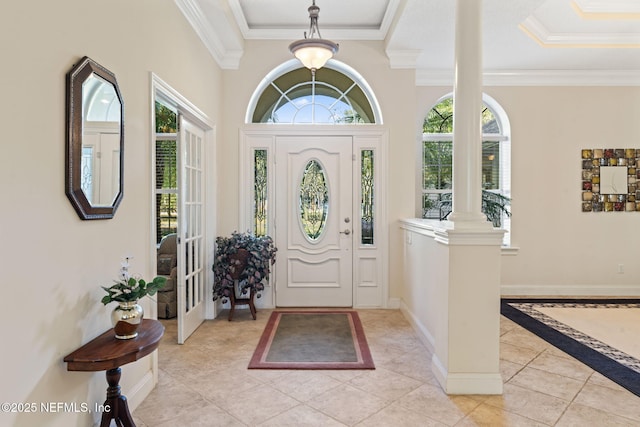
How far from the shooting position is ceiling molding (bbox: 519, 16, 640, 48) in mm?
4324

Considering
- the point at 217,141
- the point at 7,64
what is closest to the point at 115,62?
the point at 7,64

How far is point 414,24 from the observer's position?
3797 mm

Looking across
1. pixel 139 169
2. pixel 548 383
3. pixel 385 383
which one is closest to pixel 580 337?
pixel 548 383

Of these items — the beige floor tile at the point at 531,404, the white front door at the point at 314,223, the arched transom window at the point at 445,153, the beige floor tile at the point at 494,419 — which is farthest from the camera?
the arched transom window at the point at 445,153

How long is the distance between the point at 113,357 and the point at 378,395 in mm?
1652

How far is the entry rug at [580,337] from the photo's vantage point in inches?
112

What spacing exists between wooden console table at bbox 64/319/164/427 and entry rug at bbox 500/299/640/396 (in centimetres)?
311

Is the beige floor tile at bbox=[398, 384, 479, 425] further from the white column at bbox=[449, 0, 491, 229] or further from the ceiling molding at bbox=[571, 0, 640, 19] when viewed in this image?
the ceiling molding at bbox=[571, 0, 640, 19]

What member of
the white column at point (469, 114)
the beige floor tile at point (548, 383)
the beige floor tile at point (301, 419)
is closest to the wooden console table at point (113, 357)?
the beige floor tile at point (301, 419)

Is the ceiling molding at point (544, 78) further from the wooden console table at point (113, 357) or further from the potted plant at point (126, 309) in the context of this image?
the wooden console table at point (113, 357)

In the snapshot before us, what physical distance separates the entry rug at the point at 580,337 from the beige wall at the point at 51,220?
3.39m

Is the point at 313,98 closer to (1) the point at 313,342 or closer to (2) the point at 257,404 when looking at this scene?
(1) the point at 313,342

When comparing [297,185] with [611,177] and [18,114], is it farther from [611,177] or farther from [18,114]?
[611,177]

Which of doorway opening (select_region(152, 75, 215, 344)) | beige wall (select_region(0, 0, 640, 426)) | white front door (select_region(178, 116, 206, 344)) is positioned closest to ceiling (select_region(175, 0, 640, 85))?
beige wall (select_region(0, 0, 640, 426))
